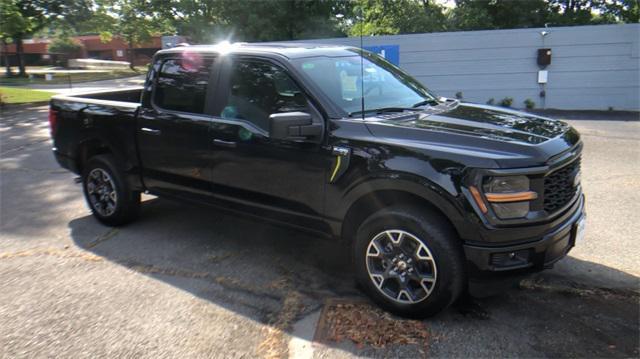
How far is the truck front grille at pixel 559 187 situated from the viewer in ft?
10.8

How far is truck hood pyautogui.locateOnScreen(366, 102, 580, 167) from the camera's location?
3.19 meters

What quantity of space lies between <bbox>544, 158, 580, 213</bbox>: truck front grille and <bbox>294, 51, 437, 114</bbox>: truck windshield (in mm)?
1302

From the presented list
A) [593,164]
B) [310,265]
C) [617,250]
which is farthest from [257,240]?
[593,164]

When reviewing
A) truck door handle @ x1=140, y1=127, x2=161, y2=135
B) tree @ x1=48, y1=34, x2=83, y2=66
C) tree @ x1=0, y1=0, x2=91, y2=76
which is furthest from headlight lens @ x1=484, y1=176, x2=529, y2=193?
tree @ x1=48, y1=34, x2=83, y2=66

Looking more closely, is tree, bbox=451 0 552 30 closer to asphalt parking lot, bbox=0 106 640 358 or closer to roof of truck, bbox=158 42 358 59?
asphalt parking lot, bbox=0 106 640 358

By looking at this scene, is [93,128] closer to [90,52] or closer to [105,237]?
[105,237]

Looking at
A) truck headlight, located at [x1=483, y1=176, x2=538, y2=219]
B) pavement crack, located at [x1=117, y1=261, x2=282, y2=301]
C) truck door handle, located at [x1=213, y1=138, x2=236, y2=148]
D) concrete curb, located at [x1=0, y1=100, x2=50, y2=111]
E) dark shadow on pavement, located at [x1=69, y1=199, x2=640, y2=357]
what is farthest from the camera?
concrete curb, located at [x1=0, y1=100, x2=50, y2=111]

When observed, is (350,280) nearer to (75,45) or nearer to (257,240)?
(257,240)

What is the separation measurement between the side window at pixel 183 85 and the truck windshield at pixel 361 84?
1027 millimetres

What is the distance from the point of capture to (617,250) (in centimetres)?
459

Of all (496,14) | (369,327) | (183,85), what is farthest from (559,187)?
(496,14)

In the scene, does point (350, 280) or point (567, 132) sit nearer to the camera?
point (567, 132)

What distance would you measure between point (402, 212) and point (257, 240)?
6.79 feet

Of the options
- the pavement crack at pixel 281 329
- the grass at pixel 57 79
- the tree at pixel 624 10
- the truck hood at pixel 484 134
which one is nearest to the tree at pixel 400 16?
the tree at pixel 624 10
